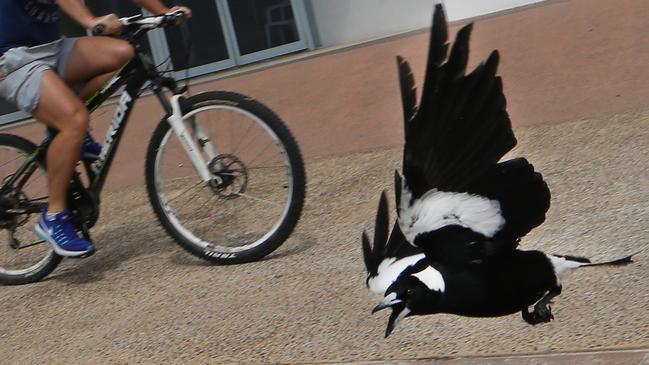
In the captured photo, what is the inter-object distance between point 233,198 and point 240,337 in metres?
0.96

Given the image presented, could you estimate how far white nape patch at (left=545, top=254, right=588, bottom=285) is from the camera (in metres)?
2.85

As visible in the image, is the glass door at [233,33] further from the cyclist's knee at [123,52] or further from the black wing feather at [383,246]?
the black wing feather at [383,246]

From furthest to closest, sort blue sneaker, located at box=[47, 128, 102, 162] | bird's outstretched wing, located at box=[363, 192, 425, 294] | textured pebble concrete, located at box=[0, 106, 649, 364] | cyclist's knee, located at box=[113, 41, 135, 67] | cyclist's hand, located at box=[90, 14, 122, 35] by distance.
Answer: blue sneaker, located at box=[47, 128, 102, 162]
cyclist's knee, located at box=[113, 41, 135, 67]
cyclist's hand, located at box=[90, 14, 122, 35]
textured pebble concrete, located at box=[0, 106, 649, 364]
bird's outstretched wing, located at box=[363, 192, 425, 294]

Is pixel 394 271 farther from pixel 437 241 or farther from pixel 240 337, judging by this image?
pixel 240 337

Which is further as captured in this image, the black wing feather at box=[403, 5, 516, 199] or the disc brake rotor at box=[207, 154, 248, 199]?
the disc brake rotor at box=[207, 154, 248, 199]

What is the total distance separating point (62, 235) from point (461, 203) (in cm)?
280

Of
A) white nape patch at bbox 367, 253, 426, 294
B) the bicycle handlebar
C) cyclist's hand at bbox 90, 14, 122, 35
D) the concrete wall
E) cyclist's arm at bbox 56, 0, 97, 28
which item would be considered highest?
cyclist's arm at bbox 56, 0, 97, 28

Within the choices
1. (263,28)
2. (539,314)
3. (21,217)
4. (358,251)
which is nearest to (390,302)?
(539,314)

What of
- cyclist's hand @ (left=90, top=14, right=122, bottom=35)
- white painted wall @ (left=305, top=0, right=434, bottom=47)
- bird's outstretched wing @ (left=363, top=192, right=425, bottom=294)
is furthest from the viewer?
white painted wall @ (left=305, top=0, right=434, bottom=47)

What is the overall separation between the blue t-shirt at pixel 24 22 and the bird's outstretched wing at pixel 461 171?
8.97 ft

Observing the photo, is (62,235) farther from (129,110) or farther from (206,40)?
(206,40)

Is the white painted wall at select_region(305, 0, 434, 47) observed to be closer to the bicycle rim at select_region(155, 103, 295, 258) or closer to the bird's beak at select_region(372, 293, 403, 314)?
the bicycle rim at select_region(155, 103, 295, 258)

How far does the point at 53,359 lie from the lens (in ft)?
14.3

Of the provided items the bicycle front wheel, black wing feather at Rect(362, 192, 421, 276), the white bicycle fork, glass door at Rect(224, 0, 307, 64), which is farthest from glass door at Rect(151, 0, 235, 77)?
black wing feather at Rect(362, 192, 421, 276)
